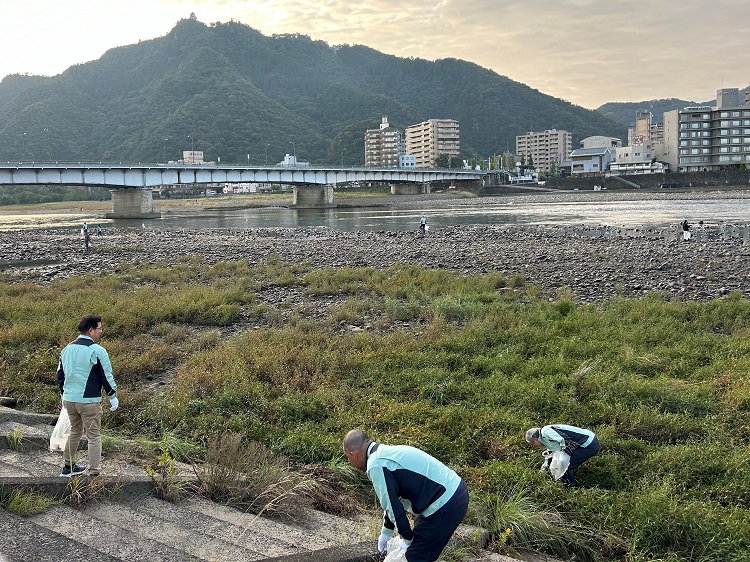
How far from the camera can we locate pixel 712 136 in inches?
4161

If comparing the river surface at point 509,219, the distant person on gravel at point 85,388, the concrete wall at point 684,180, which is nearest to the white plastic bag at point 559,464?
the distant person on gravel at point 85,388

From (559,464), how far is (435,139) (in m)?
156

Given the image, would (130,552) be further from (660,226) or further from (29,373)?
(660,226)

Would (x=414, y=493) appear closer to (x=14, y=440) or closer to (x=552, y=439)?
(x=552, y=439)

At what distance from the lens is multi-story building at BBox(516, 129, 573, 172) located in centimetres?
17212

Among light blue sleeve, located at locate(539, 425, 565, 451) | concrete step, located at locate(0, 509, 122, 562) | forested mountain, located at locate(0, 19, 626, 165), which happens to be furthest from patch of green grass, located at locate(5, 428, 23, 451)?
forested mountain, located at locate(0, 19, 626, 165)

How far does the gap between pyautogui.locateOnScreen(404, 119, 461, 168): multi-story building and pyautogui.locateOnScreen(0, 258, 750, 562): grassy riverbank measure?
5654 inches

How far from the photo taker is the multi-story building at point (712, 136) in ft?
337

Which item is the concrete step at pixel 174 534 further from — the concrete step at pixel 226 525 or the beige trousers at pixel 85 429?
the beige trousers at pixel 85 429

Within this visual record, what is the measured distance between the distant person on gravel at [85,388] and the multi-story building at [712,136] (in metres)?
118

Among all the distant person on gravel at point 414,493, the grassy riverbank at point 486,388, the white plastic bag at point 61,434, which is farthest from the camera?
the white plastic bag at point 61,434

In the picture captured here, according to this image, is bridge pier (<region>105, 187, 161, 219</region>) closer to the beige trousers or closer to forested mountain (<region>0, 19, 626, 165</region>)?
forested mountain (<region>0, 19, 626, 165</region>)

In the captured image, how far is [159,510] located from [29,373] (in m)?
4.96

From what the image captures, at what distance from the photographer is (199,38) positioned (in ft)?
608
